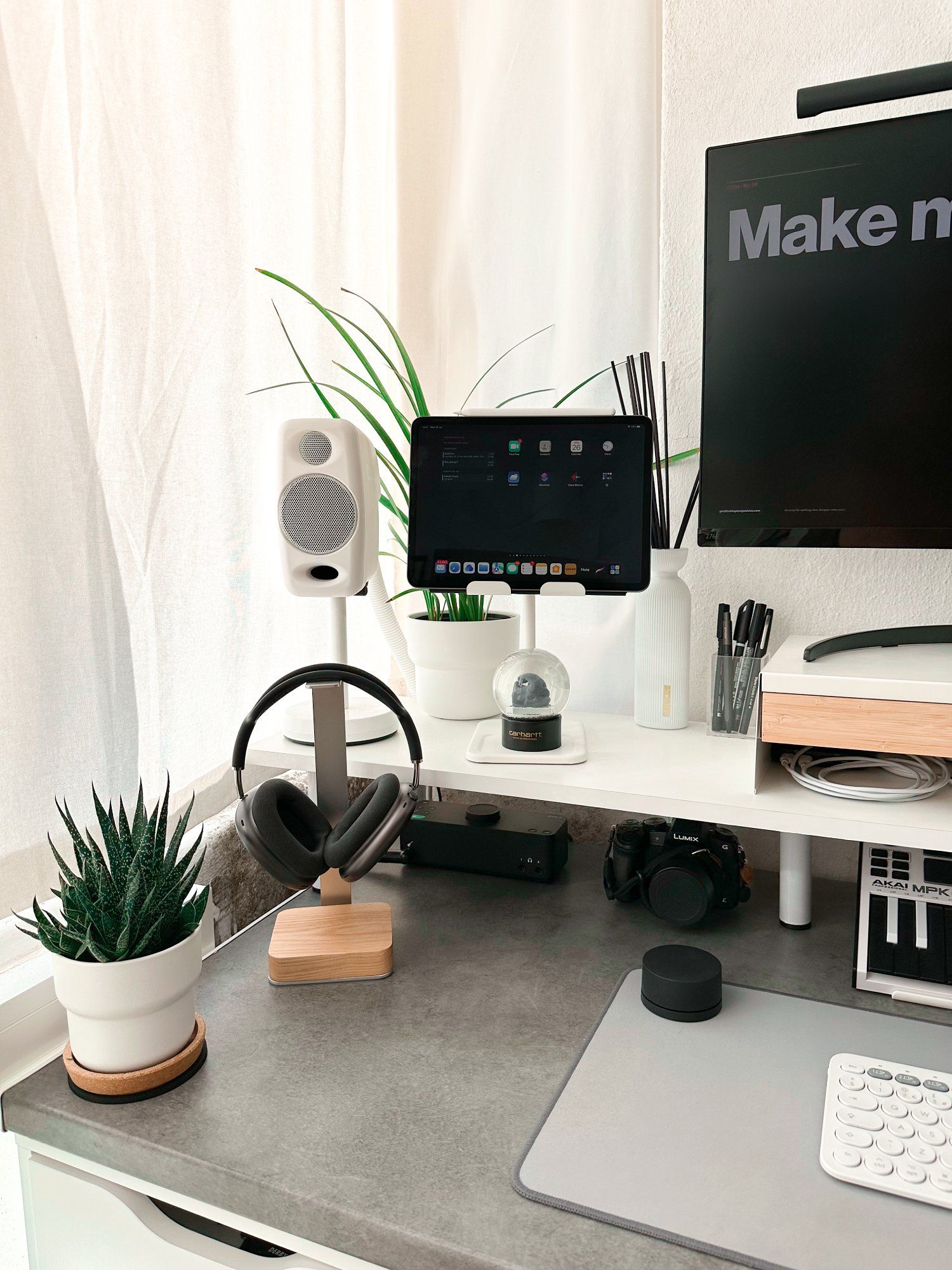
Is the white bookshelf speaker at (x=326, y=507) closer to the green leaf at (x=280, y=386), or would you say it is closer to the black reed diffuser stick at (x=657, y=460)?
the green leaf at (x=280, y=386)

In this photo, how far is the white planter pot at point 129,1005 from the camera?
748mm

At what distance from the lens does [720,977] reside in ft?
2.93

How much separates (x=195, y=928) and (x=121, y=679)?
1.03 feet

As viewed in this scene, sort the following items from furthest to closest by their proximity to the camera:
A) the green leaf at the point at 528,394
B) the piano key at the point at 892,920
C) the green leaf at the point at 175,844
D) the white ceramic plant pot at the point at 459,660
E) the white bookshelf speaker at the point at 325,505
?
the green leaf at the point at 528,394 < the white ceramic plant pot at the point at 459,660 < the white bookshelf speaker at the point at 325,505 < the piano key at the point at 892,920 < the green leaf at the point at 175,844

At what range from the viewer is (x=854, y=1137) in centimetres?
68

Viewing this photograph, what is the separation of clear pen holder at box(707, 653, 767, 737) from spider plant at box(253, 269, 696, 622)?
30 centimetres

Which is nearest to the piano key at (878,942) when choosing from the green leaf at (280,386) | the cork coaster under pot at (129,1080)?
Result: the cork coaster under pot at (129,1080)

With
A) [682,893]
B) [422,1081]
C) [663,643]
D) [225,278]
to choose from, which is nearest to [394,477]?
[225,278]

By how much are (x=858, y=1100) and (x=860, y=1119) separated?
0.06 feet

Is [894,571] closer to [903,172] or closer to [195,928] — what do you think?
[903,172]

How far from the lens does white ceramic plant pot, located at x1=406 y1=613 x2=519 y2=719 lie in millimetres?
1156

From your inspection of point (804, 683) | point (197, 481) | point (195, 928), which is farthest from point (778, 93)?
point (195, 928)

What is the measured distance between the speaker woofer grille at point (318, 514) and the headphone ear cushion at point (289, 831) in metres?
0.28

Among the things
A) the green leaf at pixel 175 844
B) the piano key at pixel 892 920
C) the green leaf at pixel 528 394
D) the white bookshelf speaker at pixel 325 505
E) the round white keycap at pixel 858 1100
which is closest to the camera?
the round white keycap at pixel 858 1100
